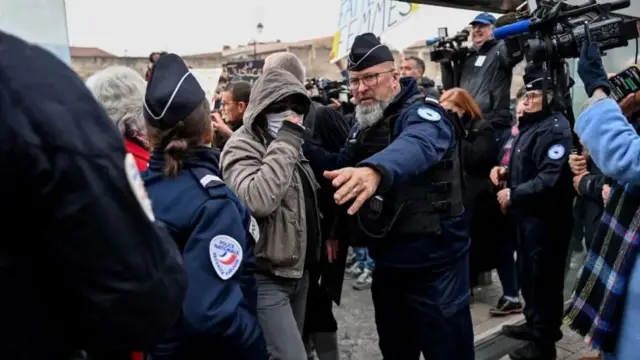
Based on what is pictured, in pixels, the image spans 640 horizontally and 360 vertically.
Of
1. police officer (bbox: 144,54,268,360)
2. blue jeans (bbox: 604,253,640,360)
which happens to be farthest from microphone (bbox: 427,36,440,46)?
police officer (bbox: 144,54,268,360)

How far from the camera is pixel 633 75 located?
2.20 m

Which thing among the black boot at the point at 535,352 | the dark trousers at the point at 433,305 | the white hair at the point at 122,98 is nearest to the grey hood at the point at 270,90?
the white hair at the point at 122,98

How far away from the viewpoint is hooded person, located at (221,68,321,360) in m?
2.29

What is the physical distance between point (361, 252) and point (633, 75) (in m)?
3.81

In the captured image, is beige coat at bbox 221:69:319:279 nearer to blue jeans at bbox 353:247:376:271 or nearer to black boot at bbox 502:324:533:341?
black boot at bbox 502:324:533:341

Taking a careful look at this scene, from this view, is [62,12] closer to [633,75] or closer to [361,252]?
[633,75]

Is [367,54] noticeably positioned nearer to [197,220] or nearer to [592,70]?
[592,70]

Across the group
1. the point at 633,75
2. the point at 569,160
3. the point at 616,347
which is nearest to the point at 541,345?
the point at 569,160

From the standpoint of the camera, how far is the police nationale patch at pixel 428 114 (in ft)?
8.04

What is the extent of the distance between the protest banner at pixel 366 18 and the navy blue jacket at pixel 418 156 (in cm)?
146

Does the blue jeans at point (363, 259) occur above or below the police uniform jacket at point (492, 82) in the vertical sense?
below

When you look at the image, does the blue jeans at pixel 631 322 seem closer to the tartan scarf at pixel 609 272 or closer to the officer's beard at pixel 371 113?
the tartan scarf at pixel 609 272

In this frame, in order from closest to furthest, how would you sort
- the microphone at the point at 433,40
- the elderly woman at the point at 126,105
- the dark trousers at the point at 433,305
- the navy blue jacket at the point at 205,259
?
the navy blue jacket at the point at 205,259 → the elderly woman at the point at 126,105 → the dark trousers at the point at 433,305 → the microphone at the point at 433,40

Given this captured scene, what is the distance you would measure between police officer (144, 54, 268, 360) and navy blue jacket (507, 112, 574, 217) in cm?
225
